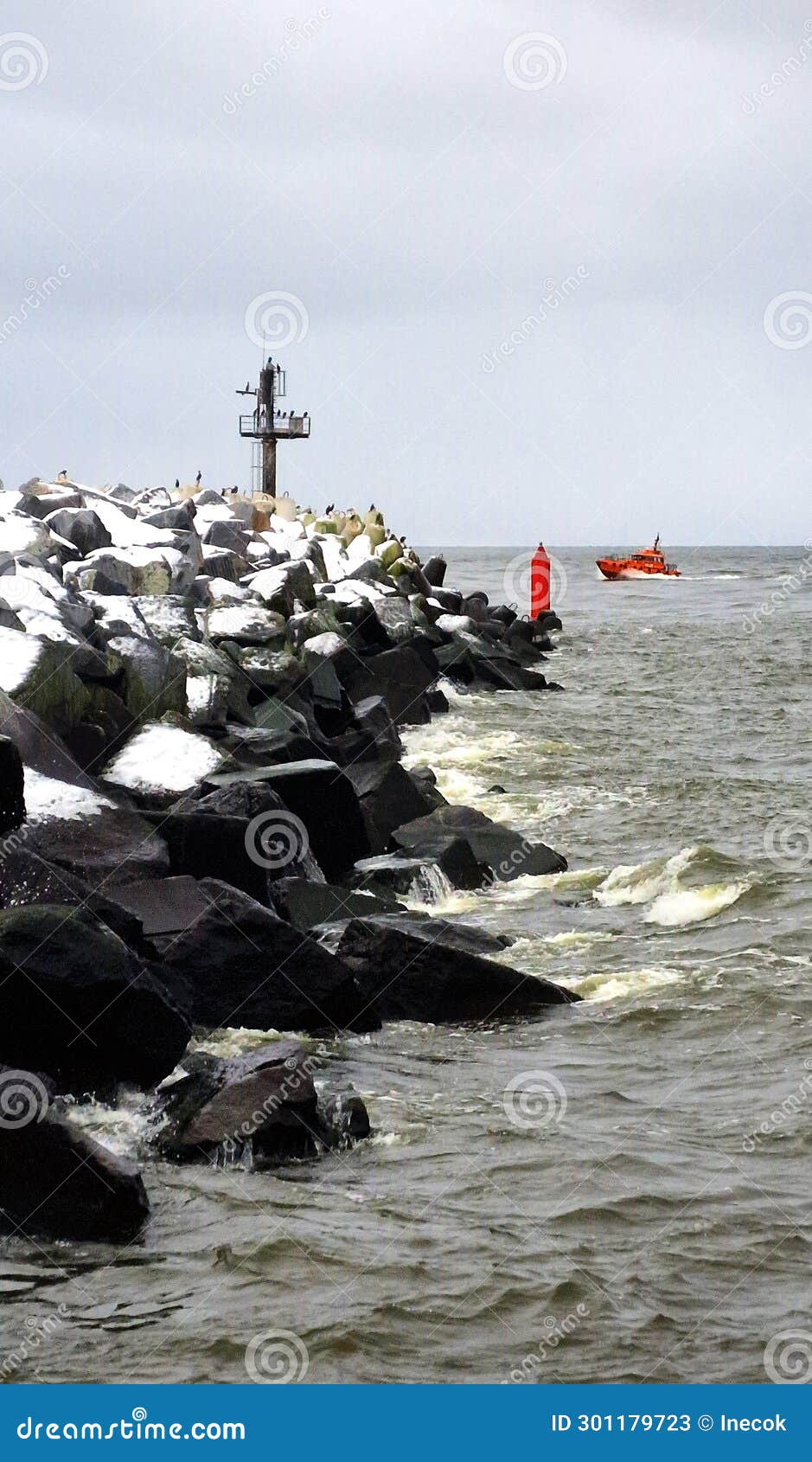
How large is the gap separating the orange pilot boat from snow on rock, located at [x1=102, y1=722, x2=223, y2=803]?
65.8 meters

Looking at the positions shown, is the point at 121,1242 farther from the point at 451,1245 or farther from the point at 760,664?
the point at 760,664

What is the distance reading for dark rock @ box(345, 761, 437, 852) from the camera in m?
13.0

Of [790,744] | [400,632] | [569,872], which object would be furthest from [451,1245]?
[400,632]

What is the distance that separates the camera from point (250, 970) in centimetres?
848

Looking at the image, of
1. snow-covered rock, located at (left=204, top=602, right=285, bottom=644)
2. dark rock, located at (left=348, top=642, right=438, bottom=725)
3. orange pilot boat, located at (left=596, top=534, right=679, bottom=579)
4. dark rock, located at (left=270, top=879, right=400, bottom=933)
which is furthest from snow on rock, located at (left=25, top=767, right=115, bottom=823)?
orange pilot boat, located at (left=596, top=534, right=679, bottom=579)

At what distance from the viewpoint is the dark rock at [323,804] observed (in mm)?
11734

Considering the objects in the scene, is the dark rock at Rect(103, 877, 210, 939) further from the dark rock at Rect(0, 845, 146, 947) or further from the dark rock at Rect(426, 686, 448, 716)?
the dark rock at Rect(426, 686, 448, 716)

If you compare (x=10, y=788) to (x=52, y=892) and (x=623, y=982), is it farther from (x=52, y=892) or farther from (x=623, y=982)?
(x=623, y=982)

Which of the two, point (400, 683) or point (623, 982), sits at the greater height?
point (400, 683)

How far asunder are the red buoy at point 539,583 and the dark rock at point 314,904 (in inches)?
1193

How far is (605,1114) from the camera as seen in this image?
25.0 feet

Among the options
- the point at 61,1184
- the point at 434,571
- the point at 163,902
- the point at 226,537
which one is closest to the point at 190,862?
the point at 163,902

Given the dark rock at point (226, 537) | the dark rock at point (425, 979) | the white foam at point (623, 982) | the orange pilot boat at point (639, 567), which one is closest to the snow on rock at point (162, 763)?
the dark rock at point (425, 979)

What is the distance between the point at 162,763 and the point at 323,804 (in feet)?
4.06
